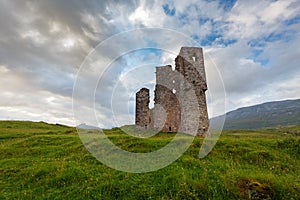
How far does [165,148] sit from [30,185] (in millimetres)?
8862

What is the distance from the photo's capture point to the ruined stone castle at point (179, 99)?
30.4m

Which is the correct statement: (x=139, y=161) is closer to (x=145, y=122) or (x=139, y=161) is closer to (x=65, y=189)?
(x=65, y=189)

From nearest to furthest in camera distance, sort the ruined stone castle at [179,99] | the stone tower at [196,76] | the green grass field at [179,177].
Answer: the green grass field at [179,177] < the stone tower at [196,76] < the ruined stone castle at [179,99]

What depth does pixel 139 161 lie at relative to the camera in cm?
1419

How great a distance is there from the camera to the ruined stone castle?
3042 cm

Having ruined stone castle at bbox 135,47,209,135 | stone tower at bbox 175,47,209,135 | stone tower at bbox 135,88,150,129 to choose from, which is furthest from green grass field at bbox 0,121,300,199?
stone tower at bbox 135,88,150,129

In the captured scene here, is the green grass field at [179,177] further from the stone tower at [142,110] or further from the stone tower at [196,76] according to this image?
the stone tower at [142,110]

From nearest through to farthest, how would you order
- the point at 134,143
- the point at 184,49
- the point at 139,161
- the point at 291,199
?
1. the point at 291,199
2. the point at 139,161
3. the point at 134,143
4. the point at 184,49

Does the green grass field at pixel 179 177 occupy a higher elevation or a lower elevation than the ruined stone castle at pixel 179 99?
lower

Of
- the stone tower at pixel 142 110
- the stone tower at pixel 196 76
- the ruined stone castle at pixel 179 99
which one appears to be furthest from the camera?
the stone tower at pixel 142 110

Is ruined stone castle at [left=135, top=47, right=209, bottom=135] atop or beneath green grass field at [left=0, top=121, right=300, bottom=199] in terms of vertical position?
atop

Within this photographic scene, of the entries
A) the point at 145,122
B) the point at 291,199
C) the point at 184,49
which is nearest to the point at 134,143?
the point at 291,199

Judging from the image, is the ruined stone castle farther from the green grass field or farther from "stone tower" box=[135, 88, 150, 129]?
the green grass field

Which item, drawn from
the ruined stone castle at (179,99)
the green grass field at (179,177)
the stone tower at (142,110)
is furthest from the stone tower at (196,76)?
the green grass field at (179,177)
